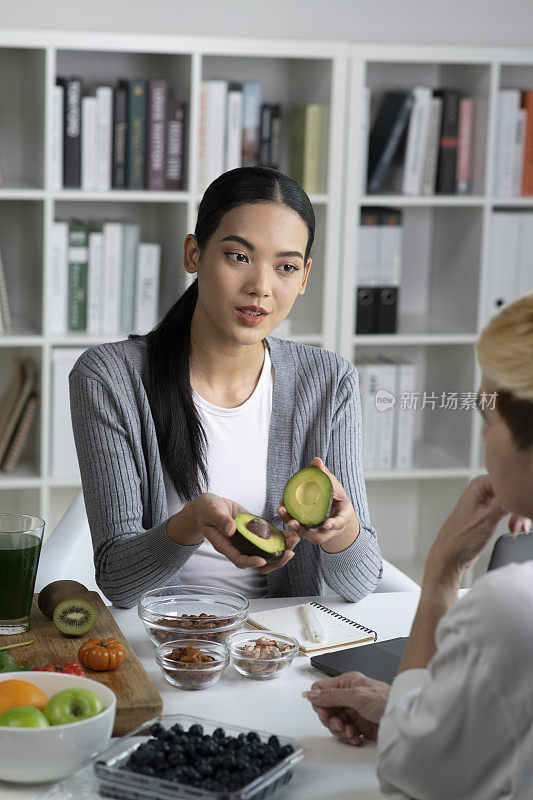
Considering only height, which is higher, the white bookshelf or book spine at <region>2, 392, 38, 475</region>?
the white bookshelf

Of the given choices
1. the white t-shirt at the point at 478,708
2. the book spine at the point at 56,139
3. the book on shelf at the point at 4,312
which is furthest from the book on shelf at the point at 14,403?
the white t-shirt at the point at 478,708

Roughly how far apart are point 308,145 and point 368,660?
212 cm

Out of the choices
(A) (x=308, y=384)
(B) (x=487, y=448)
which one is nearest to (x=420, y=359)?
(A) (x=308, y=384)

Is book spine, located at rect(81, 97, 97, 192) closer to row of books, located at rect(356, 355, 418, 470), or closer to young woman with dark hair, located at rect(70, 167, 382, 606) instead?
row of books, located at rect(356, 355, 418, 470)

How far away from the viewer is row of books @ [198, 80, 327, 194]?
10.3ft

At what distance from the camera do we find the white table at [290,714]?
1120 mm

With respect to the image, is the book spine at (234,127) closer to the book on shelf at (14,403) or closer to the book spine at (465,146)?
the book spine at (465,146)

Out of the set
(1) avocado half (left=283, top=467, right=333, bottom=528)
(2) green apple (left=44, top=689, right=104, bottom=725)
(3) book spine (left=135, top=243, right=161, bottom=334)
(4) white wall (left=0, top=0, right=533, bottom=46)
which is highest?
(4) white wall (left=0, top=0, right=533, bottom=46)

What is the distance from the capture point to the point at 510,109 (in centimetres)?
330

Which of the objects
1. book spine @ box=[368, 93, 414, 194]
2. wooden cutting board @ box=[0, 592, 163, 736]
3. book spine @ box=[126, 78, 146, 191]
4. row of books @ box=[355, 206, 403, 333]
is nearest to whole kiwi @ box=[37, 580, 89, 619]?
wooden cutting board @ box=[0, 592, 163, 736]

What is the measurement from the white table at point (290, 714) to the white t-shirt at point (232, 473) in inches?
8.5

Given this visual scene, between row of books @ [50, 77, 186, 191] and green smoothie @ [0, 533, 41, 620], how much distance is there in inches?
70.9

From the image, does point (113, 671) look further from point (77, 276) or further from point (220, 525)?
point (77, 276)

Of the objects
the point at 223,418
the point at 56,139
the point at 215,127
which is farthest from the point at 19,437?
the point at 223,418
